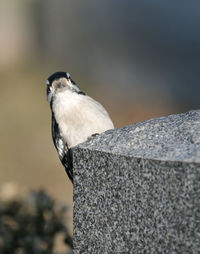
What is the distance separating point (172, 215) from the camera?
256 centimetres

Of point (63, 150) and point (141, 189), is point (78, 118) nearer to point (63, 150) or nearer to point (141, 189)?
point (63, 150)

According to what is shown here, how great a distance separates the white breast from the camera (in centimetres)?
457

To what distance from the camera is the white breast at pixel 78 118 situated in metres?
4.57

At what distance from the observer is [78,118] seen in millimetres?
4637

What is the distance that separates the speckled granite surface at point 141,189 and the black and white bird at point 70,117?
5.06 ft

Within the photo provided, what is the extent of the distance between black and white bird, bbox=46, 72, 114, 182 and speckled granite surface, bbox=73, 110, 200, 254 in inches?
60.7

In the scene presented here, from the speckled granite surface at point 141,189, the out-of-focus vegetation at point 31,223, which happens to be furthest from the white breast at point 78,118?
the speckled granite surface at point 141,189

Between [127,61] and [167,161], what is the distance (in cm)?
965

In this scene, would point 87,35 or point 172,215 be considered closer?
point 172,215

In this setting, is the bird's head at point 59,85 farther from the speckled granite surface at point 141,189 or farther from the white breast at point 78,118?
the speckled granite surface at point 141,189

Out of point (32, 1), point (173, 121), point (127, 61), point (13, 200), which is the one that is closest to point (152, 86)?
point (127, 61)

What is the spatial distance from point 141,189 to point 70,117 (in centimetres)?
206

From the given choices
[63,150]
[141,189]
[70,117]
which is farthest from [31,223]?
[141,189]

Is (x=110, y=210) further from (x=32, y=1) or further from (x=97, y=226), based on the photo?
(x=32, y=1)
